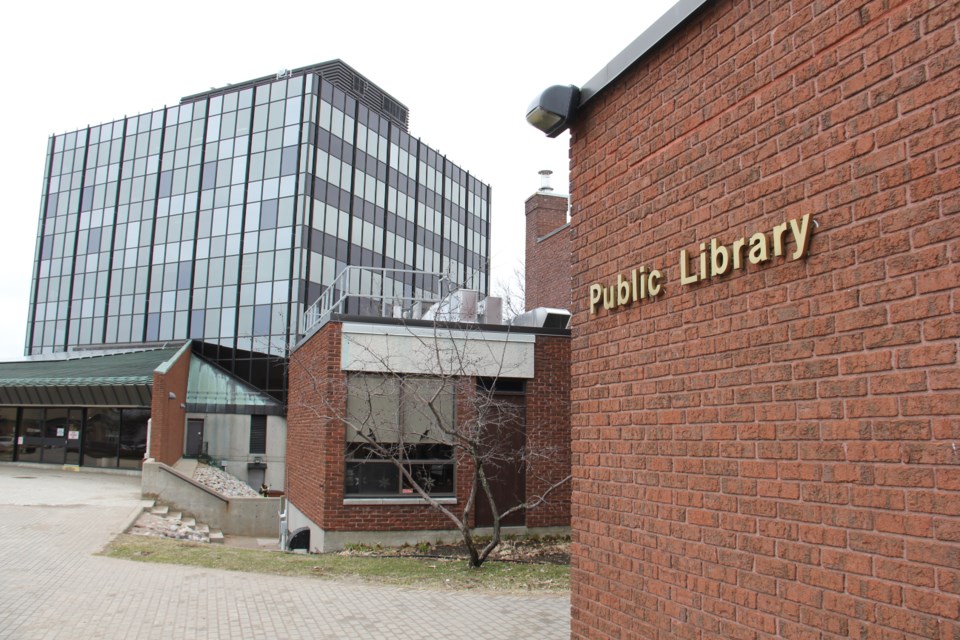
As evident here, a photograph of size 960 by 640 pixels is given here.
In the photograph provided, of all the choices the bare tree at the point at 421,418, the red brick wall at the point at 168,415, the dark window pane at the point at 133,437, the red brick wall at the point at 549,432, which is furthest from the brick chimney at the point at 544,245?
the dark window pane at the point at 133,437

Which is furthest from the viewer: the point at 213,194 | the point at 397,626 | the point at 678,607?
the point at 213,194

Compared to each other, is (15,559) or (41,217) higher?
(41,217)

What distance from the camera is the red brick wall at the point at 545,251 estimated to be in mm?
22016

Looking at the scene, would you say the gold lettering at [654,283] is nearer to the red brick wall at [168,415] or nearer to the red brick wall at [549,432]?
the red brick wall at [549,432]

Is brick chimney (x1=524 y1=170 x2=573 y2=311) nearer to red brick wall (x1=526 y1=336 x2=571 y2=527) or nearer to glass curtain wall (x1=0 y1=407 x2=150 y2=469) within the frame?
red brick wall (x1=526 y1=336 x2=571 y2=527)

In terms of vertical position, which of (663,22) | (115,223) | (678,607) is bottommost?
(678,607)

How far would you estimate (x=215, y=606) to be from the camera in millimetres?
8711

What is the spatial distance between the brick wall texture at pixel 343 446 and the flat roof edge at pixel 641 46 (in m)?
8.53

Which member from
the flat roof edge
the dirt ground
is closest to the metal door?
the dirt ground

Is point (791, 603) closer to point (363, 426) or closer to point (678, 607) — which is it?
point (678, 607)

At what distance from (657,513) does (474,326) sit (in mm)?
10044

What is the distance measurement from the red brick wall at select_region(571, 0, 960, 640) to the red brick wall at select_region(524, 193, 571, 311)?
55.3ft

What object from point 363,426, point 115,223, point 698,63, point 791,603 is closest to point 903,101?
point 698,63

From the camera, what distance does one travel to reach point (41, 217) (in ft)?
174
